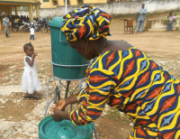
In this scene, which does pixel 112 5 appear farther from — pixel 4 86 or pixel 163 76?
pixel 163 76

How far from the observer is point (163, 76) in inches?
41.9

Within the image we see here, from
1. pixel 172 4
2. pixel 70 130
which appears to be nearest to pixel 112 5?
pixel 172 4

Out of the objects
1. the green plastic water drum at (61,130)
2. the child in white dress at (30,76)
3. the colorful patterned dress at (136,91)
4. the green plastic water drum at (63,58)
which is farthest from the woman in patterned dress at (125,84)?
the child in white dress at (30,76)

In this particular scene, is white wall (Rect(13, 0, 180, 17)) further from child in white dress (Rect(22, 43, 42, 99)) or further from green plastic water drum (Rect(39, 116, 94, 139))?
green plastic water drum (Rect(39, 116, 94, 139))

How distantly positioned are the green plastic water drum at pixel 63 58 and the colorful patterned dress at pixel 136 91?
937mm

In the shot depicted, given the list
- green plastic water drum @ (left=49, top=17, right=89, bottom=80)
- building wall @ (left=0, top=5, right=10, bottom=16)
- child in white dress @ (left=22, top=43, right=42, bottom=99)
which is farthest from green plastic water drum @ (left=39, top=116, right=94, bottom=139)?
building wall @ (left=0, top=5, right=10, bottom=16)

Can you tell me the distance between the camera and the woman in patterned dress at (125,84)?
961 mm

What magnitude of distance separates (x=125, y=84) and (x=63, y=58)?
1080mm

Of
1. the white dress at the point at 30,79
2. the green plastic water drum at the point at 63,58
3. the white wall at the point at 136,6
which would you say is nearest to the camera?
the green plastic water drum at the point at 63,58

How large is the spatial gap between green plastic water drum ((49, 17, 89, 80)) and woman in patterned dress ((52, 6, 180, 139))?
80 cm

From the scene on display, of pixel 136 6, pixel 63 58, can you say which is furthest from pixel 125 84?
pixel 136 6

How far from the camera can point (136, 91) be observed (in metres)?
1.01

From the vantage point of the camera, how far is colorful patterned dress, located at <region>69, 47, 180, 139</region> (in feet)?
3.13

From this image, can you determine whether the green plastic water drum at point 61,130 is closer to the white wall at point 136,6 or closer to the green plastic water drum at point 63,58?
the green plastic water drum at point 63,58
